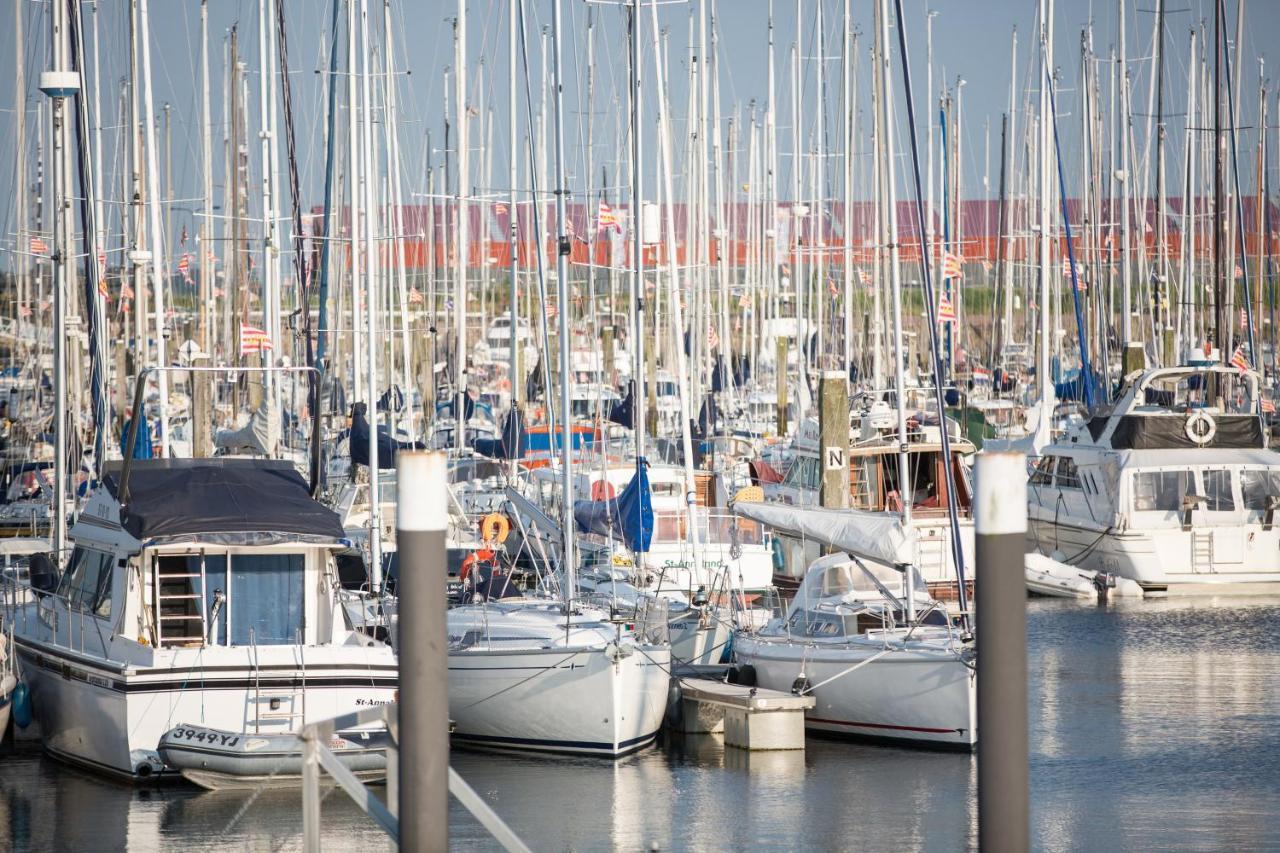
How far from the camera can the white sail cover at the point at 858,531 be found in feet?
63.6

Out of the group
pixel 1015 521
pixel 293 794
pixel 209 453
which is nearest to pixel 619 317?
pixel 209 453

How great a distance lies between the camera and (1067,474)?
32.2 m

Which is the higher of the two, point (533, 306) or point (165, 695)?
point (533, 306)

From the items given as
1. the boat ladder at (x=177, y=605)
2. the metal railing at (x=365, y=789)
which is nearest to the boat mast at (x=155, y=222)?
the boat ladder at (x=177, y=605)

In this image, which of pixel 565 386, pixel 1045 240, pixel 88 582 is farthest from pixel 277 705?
pixel 1045 240

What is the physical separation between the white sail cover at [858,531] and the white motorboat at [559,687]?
2884 millimetres

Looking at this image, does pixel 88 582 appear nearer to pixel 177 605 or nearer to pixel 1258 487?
pixel 177 605

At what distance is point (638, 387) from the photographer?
21500 mm

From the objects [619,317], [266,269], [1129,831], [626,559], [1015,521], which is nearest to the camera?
[1015,521]

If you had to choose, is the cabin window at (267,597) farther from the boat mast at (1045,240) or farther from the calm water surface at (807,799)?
the boat mast at (1045,240)

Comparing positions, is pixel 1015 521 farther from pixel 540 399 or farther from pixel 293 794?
pixel 540 399

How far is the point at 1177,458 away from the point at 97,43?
20.0 meters

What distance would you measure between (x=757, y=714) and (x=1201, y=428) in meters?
15.0

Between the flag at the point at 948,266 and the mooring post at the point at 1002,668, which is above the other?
the flag at the point at 948,266
